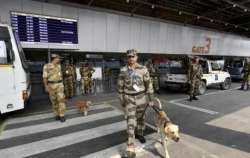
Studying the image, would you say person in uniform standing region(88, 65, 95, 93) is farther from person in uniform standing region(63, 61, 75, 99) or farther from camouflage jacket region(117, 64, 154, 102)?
camouflage jacket region(117, 64, 154, 102)

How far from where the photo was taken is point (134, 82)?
379 centimetres

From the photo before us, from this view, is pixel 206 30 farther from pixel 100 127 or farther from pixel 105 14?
pixel 100 127

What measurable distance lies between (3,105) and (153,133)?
13.2ft

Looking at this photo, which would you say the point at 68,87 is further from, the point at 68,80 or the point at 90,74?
the point at 90,74

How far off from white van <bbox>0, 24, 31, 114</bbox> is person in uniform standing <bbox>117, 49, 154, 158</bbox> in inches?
133

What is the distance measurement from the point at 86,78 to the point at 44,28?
3184 millimetres

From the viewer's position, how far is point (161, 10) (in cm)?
1231

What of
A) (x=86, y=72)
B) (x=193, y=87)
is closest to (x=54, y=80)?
(x=86, y=72)

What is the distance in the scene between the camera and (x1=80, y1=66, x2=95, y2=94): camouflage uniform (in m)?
10.1

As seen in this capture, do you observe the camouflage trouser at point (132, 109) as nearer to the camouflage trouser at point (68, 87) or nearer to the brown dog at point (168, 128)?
the brown dog at point (168, 128)

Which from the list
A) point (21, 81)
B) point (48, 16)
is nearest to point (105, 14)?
point (48, 16)

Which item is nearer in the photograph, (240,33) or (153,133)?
(153,133)

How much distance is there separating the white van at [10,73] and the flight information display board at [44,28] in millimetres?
2181

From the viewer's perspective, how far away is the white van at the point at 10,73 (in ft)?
17.6
